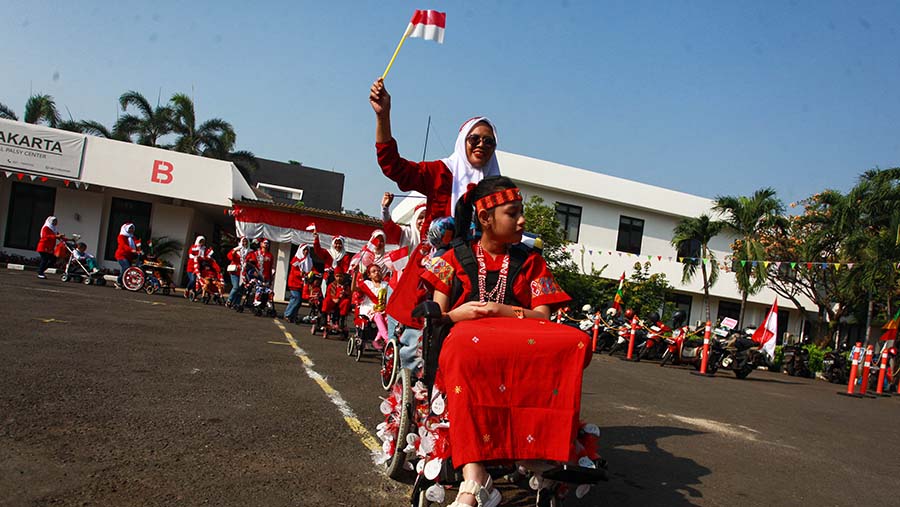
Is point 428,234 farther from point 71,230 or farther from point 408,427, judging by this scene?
point 71,230

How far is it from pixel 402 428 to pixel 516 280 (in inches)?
38.8

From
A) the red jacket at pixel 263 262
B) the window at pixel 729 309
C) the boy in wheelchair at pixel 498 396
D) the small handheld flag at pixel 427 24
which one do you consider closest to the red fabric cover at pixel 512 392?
the boy in wheelchair at pixel 498 396

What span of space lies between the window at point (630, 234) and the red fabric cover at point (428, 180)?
25.0 meters

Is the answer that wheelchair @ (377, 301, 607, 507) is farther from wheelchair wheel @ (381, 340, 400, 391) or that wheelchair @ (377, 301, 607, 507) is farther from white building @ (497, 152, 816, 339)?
white building @ (497, 152, 816, 339)

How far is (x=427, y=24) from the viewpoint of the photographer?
393cm

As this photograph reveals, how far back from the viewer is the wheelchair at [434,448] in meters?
2.67

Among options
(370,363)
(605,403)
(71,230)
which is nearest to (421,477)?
(605,403)

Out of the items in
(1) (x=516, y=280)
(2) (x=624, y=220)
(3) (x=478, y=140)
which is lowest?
(1) (x=516, y=280)

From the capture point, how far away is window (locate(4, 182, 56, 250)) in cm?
2234

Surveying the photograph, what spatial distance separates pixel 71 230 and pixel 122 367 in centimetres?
1992

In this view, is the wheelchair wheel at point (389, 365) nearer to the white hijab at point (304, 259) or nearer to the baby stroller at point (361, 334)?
the baby stroller at point (361, 334)

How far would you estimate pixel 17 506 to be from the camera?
2.66 meters

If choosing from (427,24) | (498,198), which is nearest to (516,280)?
(498,198)

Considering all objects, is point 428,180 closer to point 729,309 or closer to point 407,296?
point 407,296
